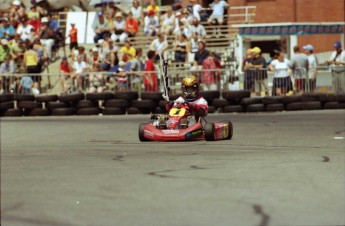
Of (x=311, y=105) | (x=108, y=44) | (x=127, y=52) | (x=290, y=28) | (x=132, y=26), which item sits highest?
(x=132, y=26)

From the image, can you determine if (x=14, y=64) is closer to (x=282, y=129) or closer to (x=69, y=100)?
(x=69, y=100)

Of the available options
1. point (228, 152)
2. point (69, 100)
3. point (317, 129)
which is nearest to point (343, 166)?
point (228, 152)

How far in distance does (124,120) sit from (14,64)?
6204 mm

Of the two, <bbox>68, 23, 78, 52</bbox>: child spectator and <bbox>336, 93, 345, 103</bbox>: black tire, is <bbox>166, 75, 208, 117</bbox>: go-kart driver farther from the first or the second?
<bbox>68, 23, 78, 52</bbox>: child spectator

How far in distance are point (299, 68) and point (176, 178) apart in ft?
42.3

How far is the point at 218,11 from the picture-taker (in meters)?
29.0

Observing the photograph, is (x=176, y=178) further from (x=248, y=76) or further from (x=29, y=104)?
(x=29, y=104)

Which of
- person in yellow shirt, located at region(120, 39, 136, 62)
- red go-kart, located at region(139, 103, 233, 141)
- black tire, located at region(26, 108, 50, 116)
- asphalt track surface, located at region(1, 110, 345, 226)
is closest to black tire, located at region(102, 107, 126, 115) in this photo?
black tire, located at region(26, 108, 50, 116)

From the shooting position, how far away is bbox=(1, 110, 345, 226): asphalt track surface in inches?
381

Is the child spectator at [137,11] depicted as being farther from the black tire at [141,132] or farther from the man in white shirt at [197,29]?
the black tire at [141,132]

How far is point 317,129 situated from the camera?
1930cm

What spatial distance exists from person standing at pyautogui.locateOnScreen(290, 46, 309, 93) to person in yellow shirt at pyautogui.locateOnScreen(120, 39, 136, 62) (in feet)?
13.6

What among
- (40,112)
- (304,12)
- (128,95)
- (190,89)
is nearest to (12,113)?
(40,112)

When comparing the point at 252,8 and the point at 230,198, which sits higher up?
the point at 252,8
